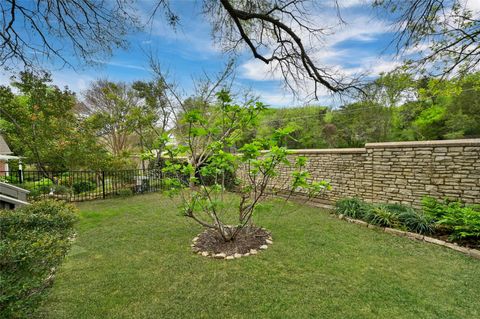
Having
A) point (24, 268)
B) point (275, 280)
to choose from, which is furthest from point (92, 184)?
point (275, 280)

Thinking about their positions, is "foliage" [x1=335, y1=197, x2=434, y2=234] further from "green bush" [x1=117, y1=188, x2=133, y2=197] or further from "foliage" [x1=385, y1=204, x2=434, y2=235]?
"green bush" [x1=117, y1=188, x2=133, y2=197]

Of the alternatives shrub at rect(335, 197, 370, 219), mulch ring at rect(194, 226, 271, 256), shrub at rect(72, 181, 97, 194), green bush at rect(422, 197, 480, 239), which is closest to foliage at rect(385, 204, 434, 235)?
green bush at rect(422, 197, 480, 239)

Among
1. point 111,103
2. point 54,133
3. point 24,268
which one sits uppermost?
point 111,103

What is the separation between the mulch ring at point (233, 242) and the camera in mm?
3357

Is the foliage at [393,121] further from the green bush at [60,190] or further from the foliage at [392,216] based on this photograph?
the green bush at [60,190]

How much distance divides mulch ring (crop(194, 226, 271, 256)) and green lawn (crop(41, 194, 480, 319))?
228 millimetres

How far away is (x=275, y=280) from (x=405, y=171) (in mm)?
4371

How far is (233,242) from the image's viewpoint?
3588mm

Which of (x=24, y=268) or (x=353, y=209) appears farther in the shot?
(x=353, y=209)

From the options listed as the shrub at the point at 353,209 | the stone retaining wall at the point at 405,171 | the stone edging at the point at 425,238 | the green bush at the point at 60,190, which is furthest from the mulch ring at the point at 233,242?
the green bush at the point at 60,190

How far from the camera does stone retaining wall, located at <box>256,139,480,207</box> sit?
423 centimetres

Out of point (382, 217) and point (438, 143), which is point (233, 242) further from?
point (438, 143)

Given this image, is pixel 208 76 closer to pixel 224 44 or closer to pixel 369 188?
pixel 224 44

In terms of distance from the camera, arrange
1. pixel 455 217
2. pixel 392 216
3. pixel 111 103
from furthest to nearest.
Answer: pixel 111 103
pixel 392 216
pixel 455 217
